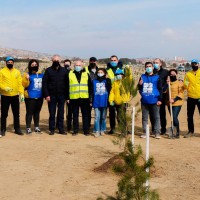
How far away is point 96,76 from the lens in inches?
388

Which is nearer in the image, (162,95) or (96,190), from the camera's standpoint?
(96,190)

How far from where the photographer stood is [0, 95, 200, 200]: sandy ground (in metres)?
5.69

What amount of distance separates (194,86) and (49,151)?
3.76 meters

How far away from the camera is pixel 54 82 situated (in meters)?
9.55

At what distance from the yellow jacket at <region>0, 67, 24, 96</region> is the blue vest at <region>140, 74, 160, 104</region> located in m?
2.87

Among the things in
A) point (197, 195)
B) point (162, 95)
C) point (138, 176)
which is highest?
point (162, 95)

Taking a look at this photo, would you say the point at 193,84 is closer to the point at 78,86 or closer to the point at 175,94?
the point at 175,94

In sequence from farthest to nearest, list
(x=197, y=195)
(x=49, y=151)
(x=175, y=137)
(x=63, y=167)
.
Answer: (x=175, y=137), (x=49, y=151), (x=63, y=167), (x=197, y=195)

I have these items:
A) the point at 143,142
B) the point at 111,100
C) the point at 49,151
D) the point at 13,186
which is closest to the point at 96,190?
the point at 13,186

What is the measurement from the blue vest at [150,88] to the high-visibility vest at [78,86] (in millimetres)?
1390

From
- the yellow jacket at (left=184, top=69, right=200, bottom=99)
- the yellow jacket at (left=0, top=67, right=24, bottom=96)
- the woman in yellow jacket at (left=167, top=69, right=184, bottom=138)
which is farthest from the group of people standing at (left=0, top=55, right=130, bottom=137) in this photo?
the yellow jacket at (left=184, top=69, right=200, bottom=99)

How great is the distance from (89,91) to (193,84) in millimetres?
2490

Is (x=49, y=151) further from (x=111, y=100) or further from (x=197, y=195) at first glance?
(x=197, y=195)

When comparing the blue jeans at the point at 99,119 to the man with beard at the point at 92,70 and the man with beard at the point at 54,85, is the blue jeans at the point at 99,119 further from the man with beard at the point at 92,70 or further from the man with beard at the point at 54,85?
the man with beard at the point at 54,85
